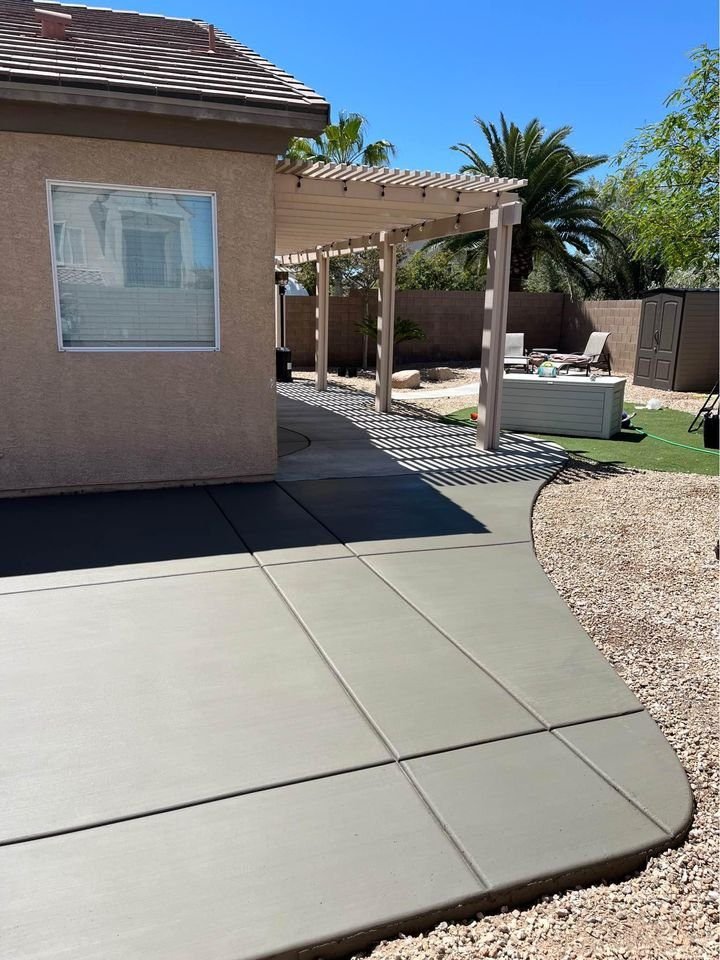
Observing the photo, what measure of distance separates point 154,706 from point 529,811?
171cm

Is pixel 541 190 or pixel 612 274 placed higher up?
pixel 541 190

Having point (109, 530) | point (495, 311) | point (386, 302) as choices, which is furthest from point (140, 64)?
point (386, 302)

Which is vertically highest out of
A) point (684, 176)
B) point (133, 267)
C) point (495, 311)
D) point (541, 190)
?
point (541, 190)

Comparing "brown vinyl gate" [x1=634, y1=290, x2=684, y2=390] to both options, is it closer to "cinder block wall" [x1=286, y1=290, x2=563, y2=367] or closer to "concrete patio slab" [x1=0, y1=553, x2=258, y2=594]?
"cinder block wall" [x1=286, y1=290, x2=563, y2=367]

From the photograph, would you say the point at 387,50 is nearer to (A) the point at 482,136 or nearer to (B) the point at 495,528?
(A) the point at 482,136

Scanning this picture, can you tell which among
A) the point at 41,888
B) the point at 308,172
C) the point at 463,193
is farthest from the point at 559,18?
the point at 41,888

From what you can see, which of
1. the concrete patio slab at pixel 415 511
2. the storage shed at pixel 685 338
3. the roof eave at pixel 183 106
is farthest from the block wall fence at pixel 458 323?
the roof eave at pixel 183 106

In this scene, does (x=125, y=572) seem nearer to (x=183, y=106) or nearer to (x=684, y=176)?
(x=183, y=106)

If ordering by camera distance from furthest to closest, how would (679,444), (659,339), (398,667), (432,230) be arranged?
(659,339)
(432,230)
(679,444)
(398,667)

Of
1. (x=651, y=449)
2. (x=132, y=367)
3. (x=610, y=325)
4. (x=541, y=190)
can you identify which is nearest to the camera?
(x=132, y=367)

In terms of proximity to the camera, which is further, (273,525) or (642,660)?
(273,525)

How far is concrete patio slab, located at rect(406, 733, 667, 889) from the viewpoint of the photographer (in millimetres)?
2512

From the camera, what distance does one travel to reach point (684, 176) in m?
9.83

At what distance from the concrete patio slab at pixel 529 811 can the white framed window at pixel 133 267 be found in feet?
16.9
